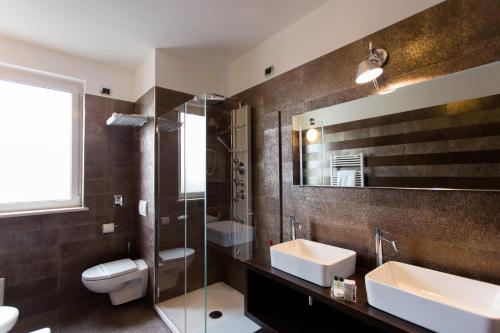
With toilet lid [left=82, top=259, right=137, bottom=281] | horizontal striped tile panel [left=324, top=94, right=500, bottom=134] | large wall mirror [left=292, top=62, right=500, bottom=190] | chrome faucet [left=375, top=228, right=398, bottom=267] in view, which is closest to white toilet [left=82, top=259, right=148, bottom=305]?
toilet lid [left=82, top=259, right=137, bottom=281]

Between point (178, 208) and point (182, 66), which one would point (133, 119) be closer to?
point (182, 66)

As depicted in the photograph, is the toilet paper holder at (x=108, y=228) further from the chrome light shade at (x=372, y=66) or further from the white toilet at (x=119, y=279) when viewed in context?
the chrome light shade at (x=372, y=66)

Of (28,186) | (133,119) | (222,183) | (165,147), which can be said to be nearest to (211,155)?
(222,183)

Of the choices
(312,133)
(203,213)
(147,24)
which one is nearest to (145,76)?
(147,24)

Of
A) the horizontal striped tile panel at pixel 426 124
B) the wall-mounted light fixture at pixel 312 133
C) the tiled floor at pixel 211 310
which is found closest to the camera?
the horizontal striped tile panel at pixel 426 124

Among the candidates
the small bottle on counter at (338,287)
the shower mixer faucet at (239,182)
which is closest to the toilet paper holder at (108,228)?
the shower mixer faucet at (239,182)

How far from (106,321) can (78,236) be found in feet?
3.00

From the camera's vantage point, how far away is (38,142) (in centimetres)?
256

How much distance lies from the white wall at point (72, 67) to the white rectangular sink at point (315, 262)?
263 cm

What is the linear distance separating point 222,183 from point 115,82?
6.14 ft

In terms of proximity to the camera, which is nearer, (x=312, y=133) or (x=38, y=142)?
(x=312, y=133)

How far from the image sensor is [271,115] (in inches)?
89.1

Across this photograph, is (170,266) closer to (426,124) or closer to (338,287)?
(338,287)

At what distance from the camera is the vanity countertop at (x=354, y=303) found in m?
1.01
